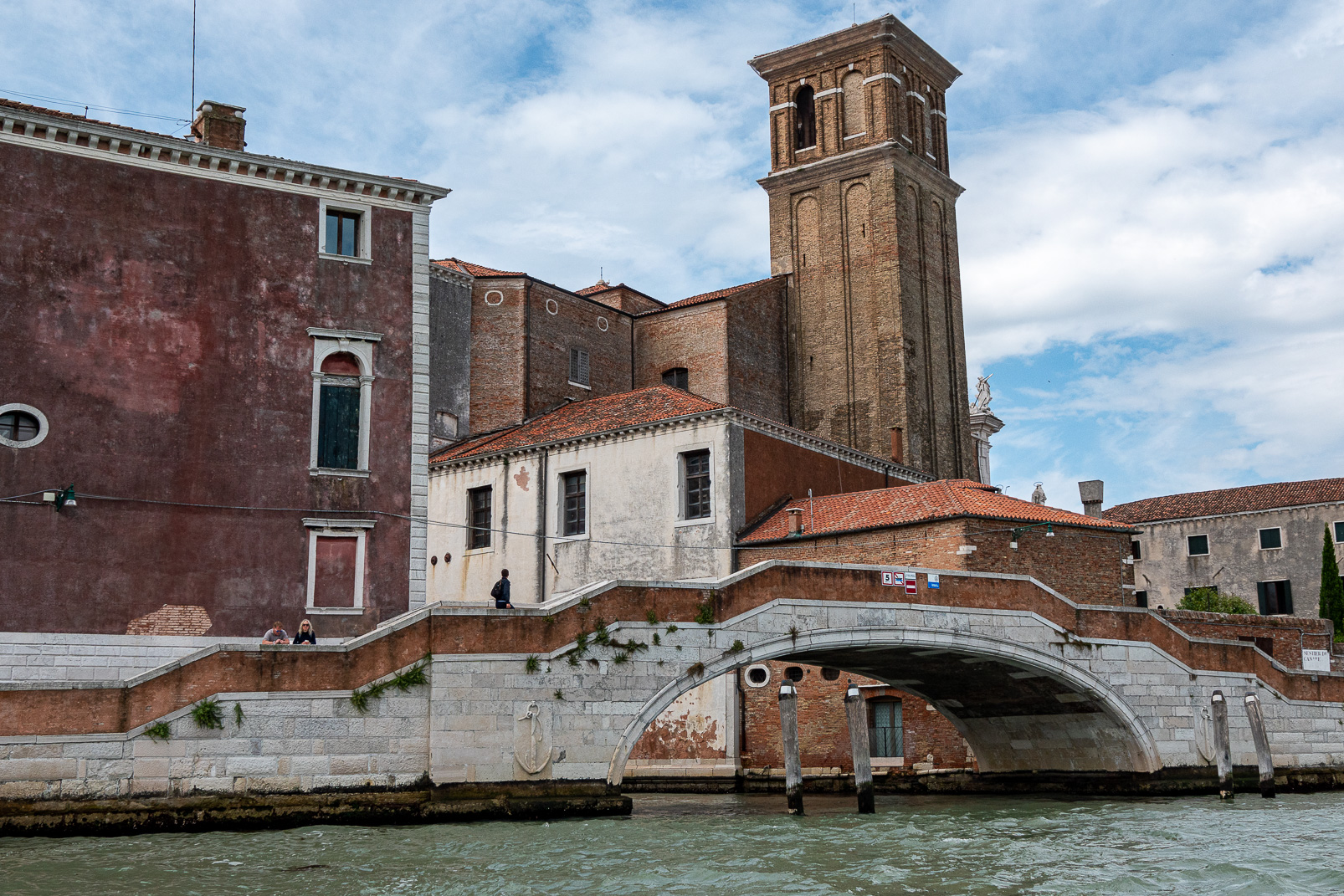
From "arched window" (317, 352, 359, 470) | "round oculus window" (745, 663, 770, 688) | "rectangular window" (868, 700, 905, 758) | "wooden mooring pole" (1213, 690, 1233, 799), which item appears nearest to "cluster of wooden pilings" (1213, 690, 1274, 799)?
"wooden mooring pole" (1213, 690, 1233, 799)

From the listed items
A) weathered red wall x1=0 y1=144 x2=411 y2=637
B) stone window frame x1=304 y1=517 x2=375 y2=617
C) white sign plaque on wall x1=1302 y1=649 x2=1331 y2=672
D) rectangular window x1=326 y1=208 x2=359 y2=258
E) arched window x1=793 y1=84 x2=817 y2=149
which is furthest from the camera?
arched window x1=793 y1=84 x2=817 y2=149

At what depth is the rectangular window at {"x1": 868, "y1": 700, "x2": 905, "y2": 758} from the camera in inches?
976

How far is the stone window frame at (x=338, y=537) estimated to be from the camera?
1855cm

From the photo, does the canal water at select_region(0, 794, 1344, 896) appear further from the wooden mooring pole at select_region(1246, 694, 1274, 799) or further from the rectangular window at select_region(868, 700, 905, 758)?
the rectangular window at select_region(868, 700, 905, 758)

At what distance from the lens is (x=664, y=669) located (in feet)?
57.5

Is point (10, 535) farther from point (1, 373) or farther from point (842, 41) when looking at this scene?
point (842, 41)

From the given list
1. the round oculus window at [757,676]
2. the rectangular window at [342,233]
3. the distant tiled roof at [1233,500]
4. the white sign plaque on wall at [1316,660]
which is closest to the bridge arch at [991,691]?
the round oculus window at [757,676]

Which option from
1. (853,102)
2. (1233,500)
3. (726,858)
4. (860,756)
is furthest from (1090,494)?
(726,858)

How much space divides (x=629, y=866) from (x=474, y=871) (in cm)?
153

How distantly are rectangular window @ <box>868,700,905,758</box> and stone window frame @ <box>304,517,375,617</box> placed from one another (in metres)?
10.4

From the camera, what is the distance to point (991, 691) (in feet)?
71.9

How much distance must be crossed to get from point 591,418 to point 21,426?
492 inches

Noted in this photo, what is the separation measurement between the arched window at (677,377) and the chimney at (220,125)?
14908 millimetres

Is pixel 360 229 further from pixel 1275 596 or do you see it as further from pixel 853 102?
pixel 1275 596
